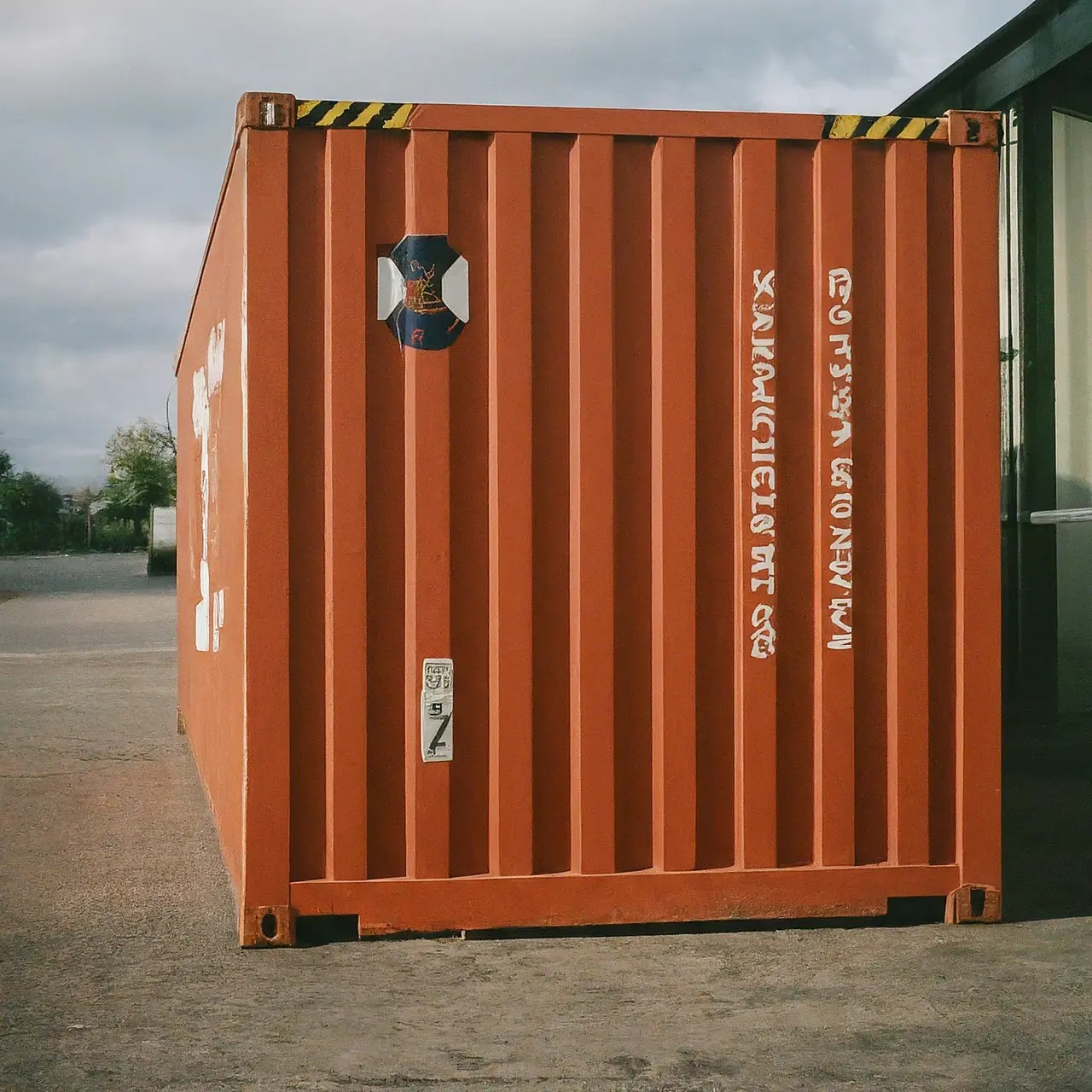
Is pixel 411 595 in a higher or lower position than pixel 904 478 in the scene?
lower

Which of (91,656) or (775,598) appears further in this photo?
(91,656)

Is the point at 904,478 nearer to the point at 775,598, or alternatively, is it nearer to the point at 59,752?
the point at 775,598

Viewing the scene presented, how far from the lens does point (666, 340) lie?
437 cm

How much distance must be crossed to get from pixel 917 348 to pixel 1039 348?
7.08 m

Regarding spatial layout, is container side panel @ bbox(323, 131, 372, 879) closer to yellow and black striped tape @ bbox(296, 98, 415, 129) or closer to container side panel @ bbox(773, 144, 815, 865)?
yellow and black striped tape @ bbox(296, 98, 415, 129)

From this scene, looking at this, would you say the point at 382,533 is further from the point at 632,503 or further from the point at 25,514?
the point at 25,514

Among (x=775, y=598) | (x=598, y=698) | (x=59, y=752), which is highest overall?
(x=775, y=598)

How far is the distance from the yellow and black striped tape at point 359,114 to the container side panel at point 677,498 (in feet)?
3.00

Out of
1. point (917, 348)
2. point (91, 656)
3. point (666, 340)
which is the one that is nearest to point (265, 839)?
point (666, 340)

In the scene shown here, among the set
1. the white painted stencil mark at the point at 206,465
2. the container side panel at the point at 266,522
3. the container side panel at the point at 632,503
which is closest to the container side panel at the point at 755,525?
the container side panel at the point at 632,503

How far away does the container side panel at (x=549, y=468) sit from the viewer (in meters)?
4.37

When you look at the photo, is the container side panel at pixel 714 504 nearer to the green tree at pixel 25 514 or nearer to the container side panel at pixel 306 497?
the container side panel at pixel 306 497

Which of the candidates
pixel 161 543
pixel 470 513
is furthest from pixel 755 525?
pixel 161 543

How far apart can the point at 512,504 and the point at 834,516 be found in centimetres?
117
